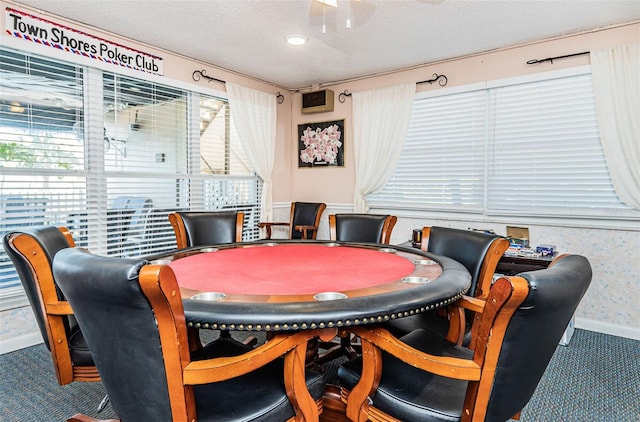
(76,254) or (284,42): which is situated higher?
(284,42)

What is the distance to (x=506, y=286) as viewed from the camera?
3.39 feet

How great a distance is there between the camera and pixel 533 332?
1.12 meters

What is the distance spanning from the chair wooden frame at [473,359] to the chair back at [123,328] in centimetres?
63

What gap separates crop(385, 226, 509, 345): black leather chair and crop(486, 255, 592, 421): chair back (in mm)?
588

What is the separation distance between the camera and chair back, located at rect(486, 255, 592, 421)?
41.6 inches

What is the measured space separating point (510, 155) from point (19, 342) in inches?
176

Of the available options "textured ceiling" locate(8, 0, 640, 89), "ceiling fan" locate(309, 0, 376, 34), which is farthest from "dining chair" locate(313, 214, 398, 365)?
"textured ceiling" locate(8, 0, 640, 89)

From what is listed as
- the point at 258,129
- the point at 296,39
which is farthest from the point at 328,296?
the point at 258,129

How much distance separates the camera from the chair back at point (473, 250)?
2010 mm

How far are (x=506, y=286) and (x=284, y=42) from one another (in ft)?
10.7

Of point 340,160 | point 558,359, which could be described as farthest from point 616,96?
point 340,160

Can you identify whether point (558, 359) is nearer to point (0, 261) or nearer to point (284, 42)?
point (284, 42)

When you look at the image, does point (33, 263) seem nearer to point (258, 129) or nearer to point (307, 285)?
point (307, 285)

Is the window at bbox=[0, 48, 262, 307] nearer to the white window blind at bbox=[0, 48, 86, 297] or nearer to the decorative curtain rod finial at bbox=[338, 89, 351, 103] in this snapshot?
the white window blind at bbox=[0, 48, 86, 297]
